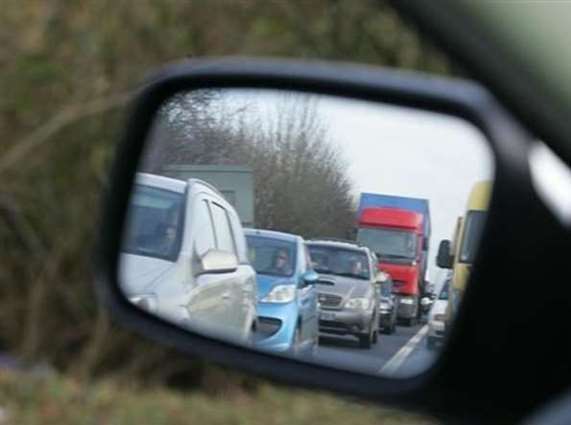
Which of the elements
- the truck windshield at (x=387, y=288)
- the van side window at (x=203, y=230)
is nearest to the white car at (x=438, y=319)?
the truck windshield at (x=387, y=288)

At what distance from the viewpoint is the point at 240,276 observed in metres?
2.03

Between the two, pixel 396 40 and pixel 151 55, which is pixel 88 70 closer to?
pixel 151 55

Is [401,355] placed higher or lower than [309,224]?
lower

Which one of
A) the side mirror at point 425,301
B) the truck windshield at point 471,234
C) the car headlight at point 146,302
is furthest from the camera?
the car headlight at point 146,302

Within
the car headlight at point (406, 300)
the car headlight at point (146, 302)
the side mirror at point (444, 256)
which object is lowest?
the car headlight at point (146, 302)

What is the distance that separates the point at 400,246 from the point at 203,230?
0.58 m

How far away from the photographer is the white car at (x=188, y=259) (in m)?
2.04

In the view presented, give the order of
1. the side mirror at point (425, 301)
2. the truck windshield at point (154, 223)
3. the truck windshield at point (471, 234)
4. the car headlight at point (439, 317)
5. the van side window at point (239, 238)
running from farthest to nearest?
the truck windshield at point (154, 223), the van side window at point (239, 238), the side mirror at point (425, 301), the car headlight at point (439, 317), the truck windshield at point (471, 234)

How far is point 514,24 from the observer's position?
4.31 feet

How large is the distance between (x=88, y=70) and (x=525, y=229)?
218 inches

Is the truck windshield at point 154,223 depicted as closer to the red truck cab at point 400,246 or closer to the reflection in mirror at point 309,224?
the reflection in mirror at point 309,224

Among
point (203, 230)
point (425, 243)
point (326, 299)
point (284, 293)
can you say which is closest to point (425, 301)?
point (425, 243)

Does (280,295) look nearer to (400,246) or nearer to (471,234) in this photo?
(400,246)

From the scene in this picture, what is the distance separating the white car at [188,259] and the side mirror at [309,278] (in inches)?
2.9
